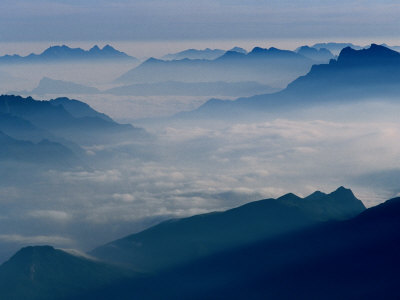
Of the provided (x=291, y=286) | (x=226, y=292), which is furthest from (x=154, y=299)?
(x=291, y=286)

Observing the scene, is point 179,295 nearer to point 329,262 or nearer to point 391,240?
point 329,262

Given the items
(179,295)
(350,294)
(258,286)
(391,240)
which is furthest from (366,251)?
(179,295)

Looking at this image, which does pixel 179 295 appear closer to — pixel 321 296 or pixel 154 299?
pixel 154 299

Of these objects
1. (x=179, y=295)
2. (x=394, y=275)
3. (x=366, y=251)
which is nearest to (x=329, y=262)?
(x=366, y=251)

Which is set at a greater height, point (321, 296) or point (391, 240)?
point (391, 240)

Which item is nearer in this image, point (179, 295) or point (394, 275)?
point (394, 275)

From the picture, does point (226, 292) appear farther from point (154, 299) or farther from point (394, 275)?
point (394, 275)

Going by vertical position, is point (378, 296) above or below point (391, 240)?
below

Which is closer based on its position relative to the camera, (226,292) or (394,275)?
(394,275)
